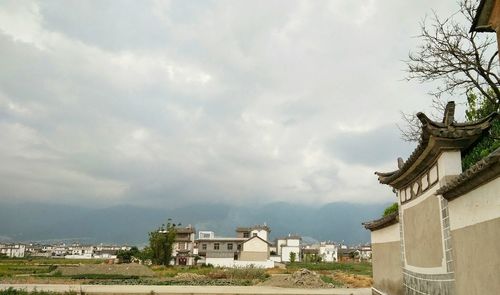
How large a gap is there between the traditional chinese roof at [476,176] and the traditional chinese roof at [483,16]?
10.7 ft

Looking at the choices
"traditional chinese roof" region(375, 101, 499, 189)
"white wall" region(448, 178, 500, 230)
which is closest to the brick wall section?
"white wall" region(448, 178, 500, 230)

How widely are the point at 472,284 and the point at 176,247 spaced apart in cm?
7743

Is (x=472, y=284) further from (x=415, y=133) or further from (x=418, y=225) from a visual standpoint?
(x=415, y=133)

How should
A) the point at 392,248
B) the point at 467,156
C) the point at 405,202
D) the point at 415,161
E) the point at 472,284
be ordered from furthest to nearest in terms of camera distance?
the point at 392,248, the point at 405,202, the point at 415,161, the point at 467,156, the point at 472,284

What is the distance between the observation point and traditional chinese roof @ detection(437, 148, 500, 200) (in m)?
5.63

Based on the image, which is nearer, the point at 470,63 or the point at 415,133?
the point at 470,63

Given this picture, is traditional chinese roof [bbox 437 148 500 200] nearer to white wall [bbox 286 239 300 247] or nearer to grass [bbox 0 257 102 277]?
grass [bbox 0 257 102 277]

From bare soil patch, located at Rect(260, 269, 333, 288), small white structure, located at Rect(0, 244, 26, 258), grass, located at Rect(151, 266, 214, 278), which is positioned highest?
small white structure, located at Rect(0, 244, 26, 258)

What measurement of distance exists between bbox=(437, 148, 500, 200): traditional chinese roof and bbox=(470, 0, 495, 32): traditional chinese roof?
3.27 m

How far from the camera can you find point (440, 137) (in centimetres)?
832

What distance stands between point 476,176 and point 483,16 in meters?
3.65

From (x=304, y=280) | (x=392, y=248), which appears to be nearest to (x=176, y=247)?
(x=304, y=280)

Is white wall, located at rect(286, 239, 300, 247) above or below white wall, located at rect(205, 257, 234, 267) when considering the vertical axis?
above

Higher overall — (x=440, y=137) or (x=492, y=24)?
(x=492, y=24)
